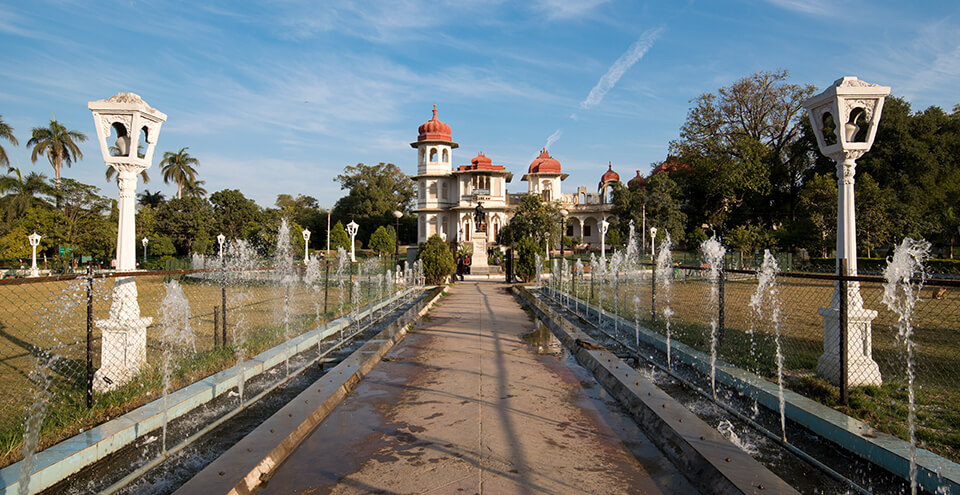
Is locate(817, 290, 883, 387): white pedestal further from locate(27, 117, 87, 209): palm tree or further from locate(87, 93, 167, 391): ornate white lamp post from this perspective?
locate(27, 117, 87, 209): palm tree

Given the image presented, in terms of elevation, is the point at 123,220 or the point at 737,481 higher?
the point at 123,220

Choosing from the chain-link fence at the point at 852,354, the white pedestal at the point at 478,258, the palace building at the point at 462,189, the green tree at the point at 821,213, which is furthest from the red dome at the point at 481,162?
the chain-link fence at the point at 852,354

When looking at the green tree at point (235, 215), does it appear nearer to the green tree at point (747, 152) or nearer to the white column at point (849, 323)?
the green tree at point (747, 152)

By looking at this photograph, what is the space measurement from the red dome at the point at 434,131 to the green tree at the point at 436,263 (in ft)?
101

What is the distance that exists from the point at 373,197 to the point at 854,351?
62.8 metres

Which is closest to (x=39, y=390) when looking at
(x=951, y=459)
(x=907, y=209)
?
(x=951, y=459)

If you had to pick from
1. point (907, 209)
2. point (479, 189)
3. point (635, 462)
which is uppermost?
point (479, 189)

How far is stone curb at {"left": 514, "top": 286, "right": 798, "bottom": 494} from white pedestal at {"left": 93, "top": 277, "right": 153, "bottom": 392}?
5.22 meters

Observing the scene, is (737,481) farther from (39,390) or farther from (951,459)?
(39,390)

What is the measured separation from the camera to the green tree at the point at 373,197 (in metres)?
64.5

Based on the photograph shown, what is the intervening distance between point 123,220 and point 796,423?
7.30 m

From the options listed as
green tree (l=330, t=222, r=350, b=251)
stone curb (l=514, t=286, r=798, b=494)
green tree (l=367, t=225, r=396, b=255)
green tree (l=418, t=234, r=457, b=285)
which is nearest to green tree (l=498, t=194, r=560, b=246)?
green tree (l=367, t=225, r=396, b=255)

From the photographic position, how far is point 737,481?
3.37 m

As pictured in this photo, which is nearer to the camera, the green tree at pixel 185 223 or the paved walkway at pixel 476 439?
the paved walkway at pixel 476 439
